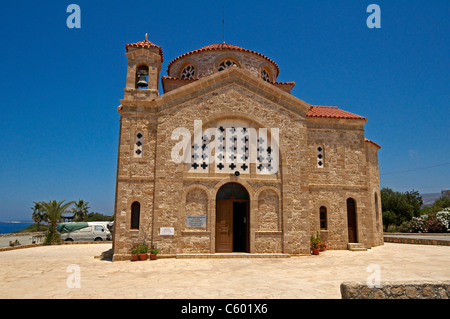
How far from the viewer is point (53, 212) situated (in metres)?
22.1

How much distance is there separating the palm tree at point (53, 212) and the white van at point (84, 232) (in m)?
2.11

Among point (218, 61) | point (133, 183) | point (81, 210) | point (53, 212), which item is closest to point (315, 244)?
point (133, 183)

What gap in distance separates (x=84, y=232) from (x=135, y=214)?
1358cm

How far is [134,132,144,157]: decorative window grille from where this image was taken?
47.3ft

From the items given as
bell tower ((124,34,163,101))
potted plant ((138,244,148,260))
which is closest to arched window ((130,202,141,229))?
potted plant ((138,244,148,260))

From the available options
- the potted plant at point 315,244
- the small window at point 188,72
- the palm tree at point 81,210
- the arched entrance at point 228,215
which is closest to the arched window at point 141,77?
the small window at point 188,72

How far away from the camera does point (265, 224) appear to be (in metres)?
14.6

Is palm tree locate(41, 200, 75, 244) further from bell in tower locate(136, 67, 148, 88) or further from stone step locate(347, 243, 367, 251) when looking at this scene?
stone step locate(347, 243, 367, 251)

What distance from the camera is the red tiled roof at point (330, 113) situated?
678 inches

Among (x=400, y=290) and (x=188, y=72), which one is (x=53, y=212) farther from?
(x=400, y=290)

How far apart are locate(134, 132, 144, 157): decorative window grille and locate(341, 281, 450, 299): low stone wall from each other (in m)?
10.7

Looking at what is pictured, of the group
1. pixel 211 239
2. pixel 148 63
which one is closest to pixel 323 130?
pixel 211 239
